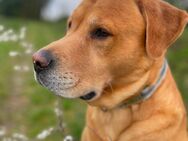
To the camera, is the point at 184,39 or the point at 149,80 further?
the point at 184,39

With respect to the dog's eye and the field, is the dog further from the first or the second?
the field

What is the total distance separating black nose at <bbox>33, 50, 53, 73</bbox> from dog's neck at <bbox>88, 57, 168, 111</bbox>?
58cm

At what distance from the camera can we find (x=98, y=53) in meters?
4.26

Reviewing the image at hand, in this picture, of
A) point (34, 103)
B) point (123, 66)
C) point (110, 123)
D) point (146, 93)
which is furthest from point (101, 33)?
point (34, 103)

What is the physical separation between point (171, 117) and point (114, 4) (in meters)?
0.89

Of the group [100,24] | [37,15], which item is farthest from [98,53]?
[37,15]

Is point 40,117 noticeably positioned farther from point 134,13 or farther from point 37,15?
point 37,15

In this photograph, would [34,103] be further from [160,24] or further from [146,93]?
[160,24]

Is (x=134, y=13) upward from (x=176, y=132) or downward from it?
upward

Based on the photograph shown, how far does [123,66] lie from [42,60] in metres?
0.60

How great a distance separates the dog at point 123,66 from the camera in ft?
13.7

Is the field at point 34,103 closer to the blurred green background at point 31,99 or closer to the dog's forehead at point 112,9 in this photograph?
the blurred green background at point 31,99

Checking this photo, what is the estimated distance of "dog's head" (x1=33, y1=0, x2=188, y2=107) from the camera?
419cm

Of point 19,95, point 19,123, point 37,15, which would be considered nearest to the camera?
point 19,123
